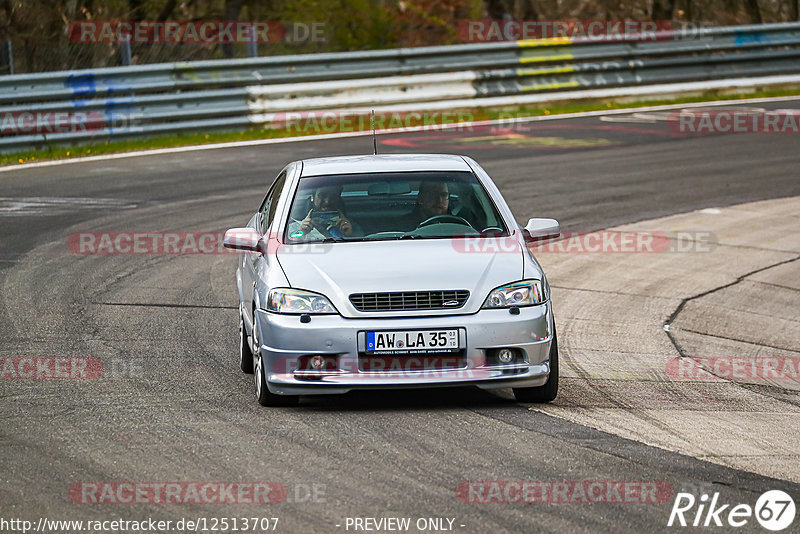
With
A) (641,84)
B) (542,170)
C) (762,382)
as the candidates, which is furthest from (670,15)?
(762,382)

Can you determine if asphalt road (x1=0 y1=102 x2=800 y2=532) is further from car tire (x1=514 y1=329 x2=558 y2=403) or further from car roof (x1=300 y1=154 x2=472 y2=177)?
car roof (x1=300 y1=154 x2=472 y2=177)

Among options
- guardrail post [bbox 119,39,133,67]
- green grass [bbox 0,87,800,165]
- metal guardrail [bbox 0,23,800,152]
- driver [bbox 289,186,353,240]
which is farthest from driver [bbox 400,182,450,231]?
guardrail post [bbox 119,39,133,67]

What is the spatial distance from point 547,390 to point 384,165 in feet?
6.85

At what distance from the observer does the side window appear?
8.55 meters

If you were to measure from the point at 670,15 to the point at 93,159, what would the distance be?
69.5ft

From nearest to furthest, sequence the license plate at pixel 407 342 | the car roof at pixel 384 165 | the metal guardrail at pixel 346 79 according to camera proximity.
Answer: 1. the license plate at pixel 407 342
2. the car roof at pixel 384 165
3. the metal guardrail at pixel 346 79

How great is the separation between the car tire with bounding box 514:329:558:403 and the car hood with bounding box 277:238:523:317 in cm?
55

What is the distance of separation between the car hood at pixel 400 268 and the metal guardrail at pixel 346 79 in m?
12.2

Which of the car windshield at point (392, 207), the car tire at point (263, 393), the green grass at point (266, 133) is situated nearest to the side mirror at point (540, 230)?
the car windshield at point (392, 207)

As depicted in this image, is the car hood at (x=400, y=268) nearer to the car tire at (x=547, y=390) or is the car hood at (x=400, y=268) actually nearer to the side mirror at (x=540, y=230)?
the side mirror at (x=540, y=230)

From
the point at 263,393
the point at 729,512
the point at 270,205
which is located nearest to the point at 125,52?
the point at 270,205

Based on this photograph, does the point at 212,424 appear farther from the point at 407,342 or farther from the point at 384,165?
the point at 384,165

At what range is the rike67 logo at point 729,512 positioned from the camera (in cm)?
516

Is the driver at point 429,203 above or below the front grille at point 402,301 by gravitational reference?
above
